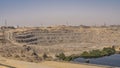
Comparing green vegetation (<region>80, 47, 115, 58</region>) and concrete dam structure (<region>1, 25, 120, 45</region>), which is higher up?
concrete dam structure (<region>1, 25, 120, 45</region>)

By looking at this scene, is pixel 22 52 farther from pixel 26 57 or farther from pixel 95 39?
pixel 95 39

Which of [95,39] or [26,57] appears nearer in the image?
[26,57]

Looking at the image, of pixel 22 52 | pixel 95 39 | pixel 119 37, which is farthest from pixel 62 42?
pixel 22 52

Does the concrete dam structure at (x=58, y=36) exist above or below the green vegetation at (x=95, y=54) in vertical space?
above

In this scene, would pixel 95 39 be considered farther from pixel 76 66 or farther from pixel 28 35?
pixel 76 66

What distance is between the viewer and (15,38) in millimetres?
61500

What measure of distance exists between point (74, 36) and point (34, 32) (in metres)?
13.4

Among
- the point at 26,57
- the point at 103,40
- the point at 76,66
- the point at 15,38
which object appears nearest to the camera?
the point at 76,66

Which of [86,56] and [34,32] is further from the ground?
[34,32]

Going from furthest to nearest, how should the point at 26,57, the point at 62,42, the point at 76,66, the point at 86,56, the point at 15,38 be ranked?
1. the point at 62,42
2. the point at 15,38
3. the point at 86,56
4. the point at 26,57
5. the point at 76,66

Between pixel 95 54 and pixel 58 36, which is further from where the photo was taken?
pixel 58 36

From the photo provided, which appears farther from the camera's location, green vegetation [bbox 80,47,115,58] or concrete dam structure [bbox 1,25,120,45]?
concrete dam structure [bbox 1,25,120,45]

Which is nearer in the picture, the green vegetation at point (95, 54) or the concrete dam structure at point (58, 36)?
the green vegetation at point (95, 54)

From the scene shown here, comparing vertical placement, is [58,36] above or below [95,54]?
above
